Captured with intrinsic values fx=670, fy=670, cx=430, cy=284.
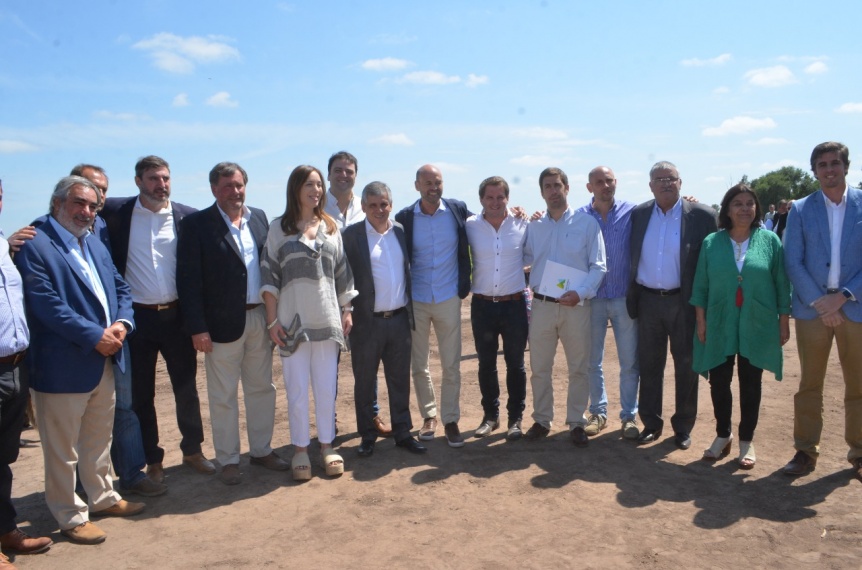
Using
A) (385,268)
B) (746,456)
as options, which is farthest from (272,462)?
(746,456)

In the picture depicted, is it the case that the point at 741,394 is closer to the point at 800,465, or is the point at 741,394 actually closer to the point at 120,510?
the point at 800,465

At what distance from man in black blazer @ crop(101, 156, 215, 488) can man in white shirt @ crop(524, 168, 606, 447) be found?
9.79 ft

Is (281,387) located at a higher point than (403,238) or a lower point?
lower

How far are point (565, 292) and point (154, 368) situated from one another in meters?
3.42

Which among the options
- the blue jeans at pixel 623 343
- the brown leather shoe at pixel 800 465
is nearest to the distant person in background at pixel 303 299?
the blue jeans at pixel 623 343

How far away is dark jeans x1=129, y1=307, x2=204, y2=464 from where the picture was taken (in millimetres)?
5105

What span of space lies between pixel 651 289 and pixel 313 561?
363cm

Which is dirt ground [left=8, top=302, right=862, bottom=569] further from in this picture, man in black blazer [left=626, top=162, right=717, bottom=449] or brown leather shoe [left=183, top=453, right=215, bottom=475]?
man in black blazer [left=626, top=162, right=717, bottom=449]

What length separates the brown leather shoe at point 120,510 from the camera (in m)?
4.66

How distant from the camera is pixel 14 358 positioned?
3.96 metres

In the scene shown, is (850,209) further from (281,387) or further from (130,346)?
(281,387)

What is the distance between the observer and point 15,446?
13.5 ft

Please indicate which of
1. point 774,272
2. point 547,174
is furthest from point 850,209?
point 547,174

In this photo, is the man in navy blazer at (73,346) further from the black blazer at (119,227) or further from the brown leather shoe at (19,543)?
the black blazer at (119,227)
